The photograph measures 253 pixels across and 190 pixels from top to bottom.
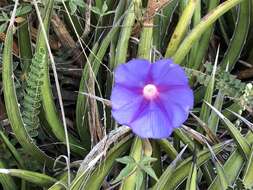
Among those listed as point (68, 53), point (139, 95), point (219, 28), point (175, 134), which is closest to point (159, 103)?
point (139, 95)

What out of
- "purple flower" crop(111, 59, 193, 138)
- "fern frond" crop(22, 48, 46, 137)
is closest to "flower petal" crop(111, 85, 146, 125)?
"purple flower" crop(111, 59, 193, 138)

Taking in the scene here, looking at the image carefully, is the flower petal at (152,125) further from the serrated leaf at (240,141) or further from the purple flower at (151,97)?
the serrated leaf at (240,141)

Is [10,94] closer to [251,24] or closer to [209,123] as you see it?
[209,123]

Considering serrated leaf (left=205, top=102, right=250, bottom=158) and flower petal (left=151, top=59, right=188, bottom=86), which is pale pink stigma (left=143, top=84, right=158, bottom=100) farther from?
serrated leaf (left=205, top=102, right=250, bottom=158)

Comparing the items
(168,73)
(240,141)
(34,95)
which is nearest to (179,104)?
(168,73)

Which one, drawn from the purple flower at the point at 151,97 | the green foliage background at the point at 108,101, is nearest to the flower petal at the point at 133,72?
the purple flower at the point at 151,97

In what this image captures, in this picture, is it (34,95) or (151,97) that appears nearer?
(151,97)

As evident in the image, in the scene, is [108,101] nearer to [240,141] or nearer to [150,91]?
[150,91]
